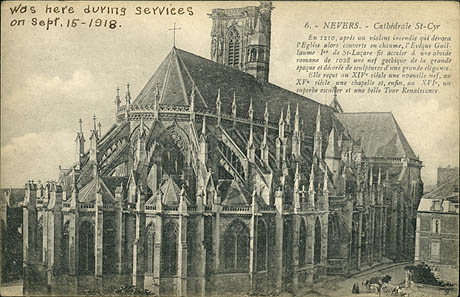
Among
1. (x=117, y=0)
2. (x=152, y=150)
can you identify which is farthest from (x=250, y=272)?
(x=117, y=0)

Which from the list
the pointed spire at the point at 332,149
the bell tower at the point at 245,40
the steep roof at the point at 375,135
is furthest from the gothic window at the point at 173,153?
the pointed spire at the point at 332,149

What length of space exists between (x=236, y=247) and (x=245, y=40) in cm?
1567

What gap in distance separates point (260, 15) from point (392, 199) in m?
13.5

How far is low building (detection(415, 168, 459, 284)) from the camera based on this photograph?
19.4 m

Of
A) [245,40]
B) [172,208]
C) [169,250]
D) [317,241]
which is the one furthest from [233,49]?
[169,250]

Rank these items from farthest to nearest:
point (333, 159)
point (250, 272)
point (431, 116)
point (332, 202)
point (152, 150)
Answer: point (333, 159) < point (332, 202) < point (152, 150) < point (250, 272) < point (431, 116)

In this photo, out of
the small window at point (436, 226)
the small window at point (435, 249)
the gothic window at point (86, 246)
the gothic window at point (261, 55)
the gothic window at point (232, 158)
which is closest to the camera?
the small window at point (435, 249)

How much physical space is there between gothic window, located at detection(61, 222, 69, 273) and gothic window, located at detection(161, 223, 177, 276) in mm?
3730

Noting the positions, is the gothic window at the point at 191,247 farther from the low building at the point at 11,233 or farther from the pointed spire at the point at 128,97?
the low building at the point at 11,233

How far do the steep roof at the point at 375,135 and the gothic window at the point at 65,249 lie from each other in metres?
14.4

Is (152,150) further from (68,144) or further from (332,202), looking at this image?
(332,202)

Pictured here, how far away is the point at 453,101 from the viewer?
1894 centimetres

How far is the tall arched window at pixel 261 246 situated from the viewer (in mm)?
21734

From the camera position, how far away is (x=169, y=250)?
2055 cm
